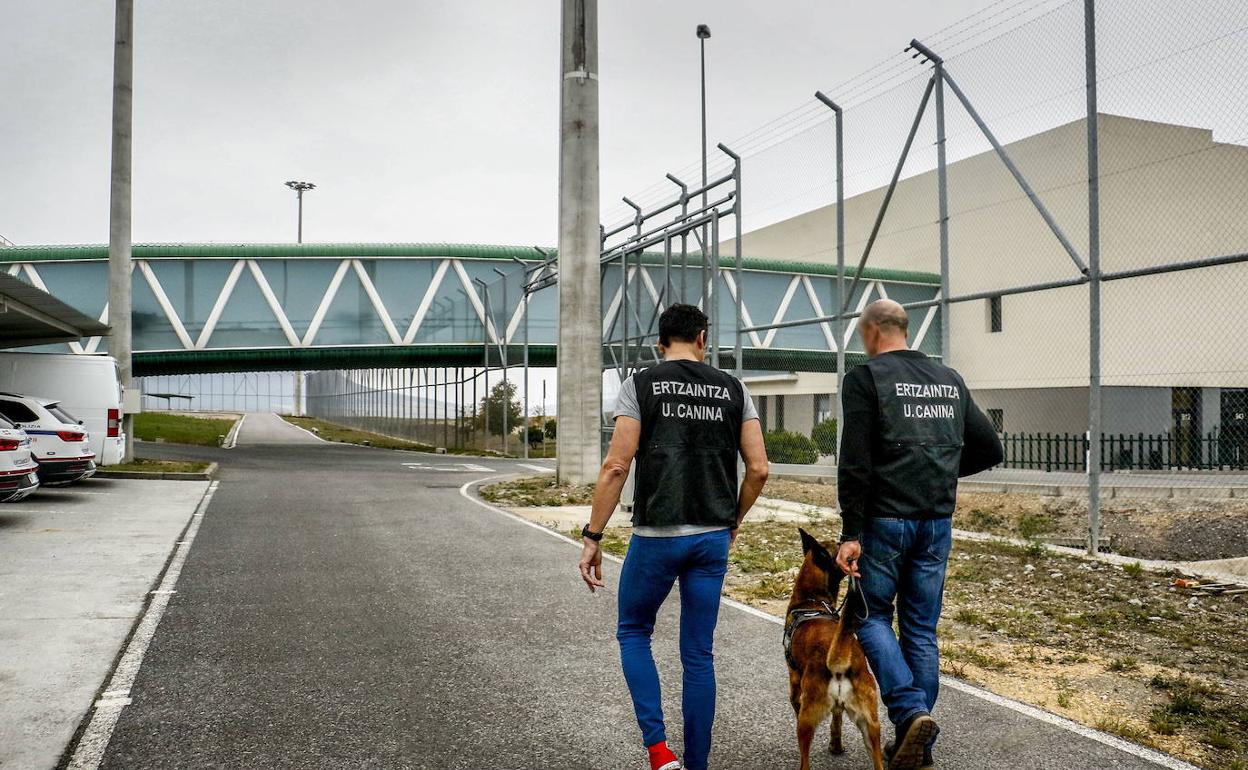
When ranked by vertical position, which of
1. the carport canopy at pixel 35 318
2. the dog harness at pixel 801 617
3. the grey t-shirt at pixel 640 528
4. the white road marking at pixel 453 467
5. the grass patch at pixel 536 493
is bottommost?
the white road marking at pixel 453 467

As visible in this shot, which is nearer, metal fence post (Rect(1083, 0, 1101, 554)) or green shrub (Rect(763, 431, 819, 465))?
metal fence post (Rect(1083, 0, 1101, 554))

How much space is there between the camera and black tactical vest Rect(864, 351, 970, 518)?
13.8 feet

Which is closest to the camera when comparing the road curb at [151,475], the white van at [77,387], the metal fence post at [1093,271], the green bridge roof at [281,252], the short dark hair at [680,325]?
the short dark hair at [680,325]

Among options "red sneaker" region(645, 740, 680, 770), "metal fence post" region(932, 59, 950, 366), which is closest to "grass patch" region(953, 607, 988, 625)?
"red sneaker" region(645, 740, 680, 770)

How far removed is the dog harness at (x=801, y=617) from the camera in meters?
4.19

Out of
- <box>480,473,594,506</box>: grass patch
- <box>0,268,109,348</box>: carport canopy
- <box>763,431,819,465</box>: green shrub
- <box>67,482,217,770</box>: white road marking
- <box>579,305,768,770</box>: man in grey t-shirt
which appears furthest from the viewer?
<box>763,431,819,465</box>: green shrub

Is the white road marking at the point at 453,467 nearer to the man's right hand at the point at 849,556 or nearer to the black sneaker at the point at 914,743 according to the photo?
the man's right hand at the point at 849,556

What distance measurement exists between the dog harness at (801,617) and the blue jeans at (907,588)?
0.15 metres

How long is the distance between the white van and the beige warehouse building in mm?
14912

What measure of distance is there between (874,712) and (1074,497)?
15319mm

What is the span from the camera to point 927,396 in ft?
14.1

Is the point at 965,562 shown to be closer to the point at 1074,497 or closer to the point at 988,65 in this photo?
the point at 988,65

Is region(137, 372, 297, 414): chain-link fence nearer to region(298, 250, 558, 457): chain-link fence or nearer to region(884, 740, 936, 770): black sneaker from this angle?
region(298, 250, 558, 457): chain-link fence

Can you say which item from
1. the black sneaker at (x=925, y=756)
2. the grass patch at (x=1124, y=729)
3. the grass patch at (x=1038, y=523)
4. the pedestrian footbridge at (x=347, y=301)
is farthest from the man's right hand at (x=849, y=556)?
the pedestrian footbridge at (x=347, y=301)
